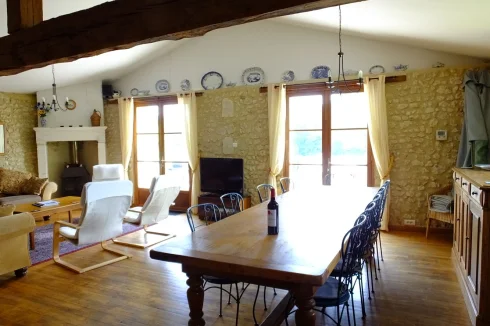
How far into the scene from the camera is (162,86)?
7.22 meters

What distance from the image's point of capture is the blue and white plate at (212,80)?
262 inches

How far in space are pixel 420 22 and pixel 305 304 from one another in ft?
11.7

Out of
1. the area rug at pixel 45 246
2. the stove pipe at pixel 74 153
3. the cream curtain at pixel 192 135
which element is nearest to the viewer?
the area rug at pixel 45 246

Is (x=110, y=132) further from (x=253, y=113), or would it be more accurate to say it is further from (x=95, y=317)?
(x=95, y=317)

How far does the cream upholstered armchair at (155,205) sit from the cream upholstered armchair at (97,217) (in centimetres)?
46

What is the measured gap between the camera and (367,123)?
17.9ft

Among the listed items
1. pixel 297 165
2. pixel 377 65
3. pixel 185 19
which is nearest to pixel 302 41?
pixel 377 65

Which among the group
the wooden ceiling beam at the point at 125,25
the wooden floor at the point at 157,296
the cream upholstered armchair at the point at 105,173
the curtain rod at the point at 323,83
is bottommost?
the wooden floor at the point at 157,296

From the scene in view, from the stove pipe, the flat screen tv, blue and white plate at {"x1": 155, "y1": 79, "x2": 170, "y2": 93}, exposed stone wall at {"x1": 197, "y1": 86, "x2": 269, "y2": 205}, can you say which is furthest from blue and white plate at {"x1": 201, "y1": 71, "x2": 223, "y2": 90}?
the stove pipe

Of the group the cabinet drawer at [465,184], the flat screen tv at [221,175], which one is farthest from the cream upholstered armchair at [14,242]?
the cabinet drawer at [465,184]

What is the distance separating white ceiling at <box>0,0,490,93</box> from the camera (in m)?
3.34

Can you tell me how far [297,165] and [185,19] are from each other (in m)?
4.38

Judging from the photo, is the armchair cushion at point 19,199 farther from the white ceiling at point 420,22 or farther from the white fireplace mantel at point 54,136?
the white ceiling at point 420,22

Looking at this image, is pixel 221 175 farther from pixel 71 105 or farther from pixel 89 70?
pixel 71 105
